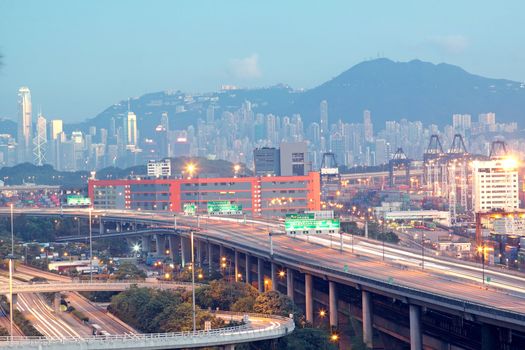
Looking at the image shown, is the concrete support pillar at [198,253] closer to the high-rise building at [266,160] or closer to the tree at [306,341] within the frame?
the tree at [306,341]

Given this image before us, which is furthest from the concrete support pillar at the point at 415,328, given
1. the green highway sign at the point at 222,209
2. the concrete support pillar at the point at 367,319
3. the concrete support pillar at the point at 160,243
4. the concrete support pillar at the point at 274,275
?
the green highway sign at the point at 222,209

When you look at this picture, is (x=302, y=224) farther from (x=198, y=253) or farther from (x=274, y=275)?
(x=198, y=253)

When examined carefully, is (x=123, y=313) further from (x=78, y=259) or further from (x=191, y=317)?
(x=78, y=259)

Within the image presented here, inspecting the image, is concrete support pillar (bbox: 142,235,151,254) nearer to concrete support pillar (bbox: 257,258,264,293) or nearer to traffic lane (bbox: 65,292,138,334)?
concrete support pillar (bbox: 257,258,264,293)

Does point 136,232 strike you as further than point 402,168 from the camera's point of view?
No

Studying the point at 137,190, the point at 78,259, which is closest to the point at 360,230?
the point at 78,259

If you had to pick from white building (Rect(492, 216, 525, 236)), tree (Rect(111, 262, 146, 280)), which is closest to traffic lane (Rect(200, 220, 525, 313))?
tree (Rect(111, 262, 146, 280))

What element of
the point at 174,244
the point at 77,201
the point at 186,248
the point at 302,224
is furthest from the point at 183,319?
the point at 77,201
